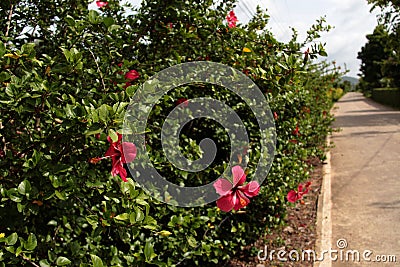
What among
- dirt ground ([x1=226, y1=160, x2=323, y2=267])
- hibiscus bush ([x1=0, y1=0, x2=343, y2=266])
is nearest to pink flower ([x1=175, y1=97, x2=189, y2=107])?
hibiscus bush ([x1=0, y1=0, x2=343, y2=266])

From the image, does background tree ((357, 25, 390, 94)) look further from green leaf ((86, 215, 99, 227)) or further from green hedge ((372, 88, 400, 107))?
green leaf ((86, 215, 99, 227))

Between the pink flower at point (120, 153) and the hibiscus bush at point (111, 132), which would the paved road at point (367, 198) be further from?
the pink flower at point (120, 153)

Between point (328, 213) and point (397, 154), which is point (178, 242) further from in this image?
point (397, 154)

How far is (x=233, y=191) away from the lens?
1669 mm

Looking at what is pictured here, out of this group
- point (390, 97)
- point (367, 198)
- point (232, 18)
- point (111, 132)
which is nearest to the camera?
point (111, 132)

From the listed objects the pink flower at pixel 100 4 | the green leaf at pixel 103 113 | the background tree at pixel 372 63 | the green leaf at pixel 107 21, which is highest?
the background tree at pixel 372 63

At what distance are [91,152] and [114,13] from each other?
4.69ft

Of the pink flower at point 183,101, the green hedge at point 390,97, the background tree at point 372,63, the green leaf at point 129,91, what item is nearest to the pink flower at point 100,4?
the pink flower at point 183,101

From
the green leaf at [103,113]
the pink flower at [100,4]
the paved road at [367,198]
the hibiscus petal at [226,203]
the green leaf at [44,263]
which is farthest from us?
the paved road at [367,198]

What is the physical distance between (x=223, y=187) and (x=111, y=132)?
63cm

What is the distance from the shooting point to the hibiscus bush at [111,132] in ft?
4.59

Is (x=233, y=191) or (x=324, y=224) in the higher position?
(x=233, y=191)

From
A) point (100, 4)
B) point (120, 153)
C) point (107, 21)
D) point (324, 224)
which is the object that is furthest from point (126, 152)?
point (324, 224)

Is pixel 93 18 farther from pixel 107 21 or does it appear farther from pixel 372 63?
pixel 372 63
